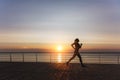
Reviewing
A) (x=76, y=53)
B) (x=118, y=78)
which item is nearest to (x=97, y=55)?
(x=76, y=53)

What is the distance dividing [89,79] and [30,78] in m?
3.03

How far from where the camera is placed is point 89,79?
21.3 metres

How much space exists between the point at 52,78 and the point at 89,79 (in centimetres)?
189

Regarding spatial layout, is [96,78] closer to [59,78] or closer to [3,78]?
[59,78]

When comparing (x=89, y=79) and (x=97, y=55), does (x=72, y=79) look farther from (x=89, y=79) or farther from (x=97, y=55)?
(x=97, y=55)

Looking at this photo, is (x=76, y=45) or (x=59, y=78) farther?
(x=76, y=45)

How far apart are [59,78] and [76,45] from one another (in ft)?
34.7

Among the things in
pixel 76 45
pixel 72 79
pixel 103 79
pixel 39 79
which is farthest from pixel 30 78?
pixel 76 45

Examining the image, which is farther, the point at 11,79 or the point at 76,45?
the point at 76,45

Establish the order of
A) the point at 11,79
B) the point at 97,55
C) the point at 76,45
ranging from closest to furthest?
the point at 11,79 < the point at 76,45 < the point at 97,55

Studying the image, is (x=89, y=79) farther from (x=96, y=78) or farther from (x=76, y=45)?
(x=76, y=45)

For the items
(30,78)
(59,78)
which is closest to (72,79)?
(59,78)

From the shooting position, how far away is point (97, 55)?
39969mm

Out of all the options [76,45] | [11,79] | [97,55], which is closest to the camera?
[11,79]
